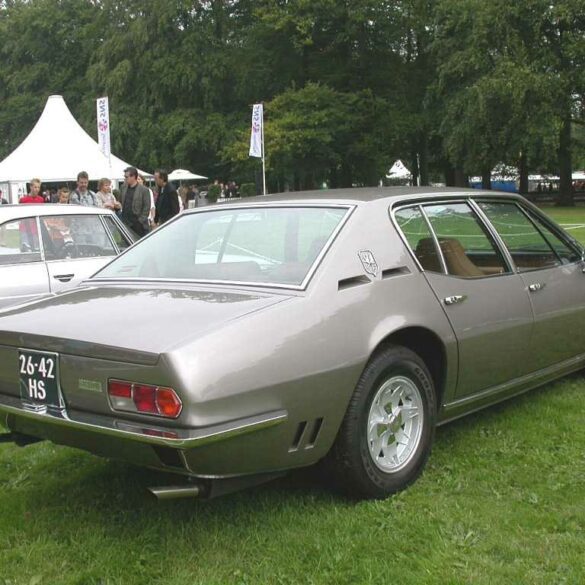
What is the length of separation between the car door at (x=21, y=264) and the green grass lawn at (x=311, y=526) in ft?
8.57

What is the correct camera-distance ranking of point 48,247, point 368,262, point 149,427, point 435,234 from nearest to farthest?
point 149,427, point 368,262, point 435,234, point 48,247

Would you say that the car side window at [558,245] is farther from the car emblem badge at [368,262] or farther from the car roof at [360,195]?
the car emblem badge at [368,262]

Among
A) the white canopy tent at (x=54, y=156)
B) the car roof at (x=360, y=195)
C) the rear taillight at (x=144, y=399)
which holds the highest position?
the white canopy tent at (x=54, y=156)

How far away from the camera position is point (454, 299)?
3.99m

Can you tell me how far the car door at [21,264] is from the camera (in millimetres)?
6656

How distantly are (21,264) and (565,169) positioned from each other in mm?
35495

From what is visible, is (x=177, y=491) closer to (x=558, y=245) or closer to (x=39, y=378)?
(x=39, y=378)

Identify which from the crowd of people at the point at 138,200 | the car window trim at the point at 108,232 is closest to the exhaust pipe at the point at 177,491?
the car window trim at the point at 108,232

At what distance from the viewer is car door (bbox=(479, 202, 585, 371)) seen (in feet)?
15.1

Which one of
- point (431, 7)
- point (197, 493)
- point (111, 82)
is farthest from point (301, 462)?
point (111, 82)

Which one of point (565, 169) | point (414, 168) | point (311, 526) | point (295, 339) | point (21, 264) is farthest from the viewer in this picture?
point (414, 168)

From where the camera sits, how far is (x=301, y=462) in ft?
10.5

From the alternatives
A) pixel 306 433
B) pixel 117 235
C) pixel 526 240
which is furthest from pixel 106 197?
pixel 306 433

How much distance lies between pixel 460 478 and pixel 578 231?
17944mm
